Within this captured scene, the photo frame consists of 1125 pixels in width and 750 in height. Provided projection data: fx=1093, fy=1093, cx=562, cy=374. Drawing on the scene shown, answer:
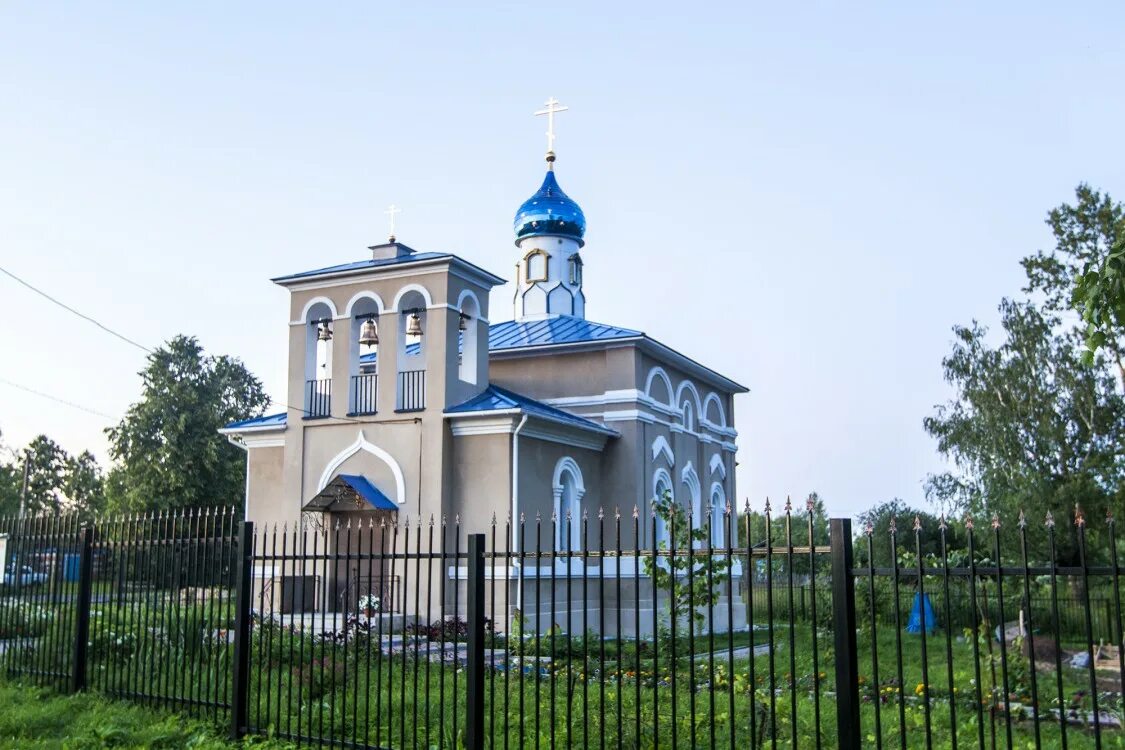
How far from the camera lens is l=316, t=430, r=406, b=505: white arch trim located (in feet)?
55.8

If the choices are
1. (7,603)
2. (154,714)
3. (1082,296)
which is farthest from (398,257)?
(1082,296)

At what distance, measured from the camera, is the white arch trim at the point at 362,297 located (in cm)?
1744

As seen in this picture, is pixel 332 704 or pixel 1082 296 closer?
pixel 1082 296

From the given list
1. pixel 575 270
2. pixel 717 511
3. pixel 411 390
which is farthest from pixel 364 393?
pixel 717 511

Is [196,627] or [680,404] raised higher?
[680,404]

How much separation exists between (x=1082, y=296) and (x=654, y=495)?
51.1ft

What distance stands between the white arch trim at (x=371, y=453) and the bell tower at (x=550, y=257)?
7.17 m

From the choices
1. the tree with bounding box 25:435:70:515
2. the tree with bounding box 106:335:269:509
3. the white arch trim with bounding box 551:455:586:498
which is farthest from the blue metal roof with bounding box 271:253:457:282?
the tree with bounding box 25:435:70:515

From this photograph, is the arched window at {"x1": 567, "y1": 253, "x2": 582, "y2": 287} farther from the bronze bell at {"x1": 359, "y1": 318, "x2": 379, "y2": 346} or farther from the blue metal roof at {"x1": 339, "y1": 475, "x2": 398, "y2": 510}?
the blue metal roof at {"x1": 339, "y1": 475, "x2": 398, "y2": 510}

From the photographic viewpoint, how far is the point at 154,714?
862 cm

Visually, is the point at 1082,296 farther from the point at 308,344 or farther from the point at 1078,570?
the point at 308,344

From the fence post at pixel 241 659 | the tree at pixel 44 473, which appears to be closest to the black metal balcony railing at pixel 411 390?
the fence post at pixel 241 659

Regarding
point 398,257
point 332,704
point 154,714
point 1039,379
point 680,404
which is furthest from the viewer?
point 1039,379

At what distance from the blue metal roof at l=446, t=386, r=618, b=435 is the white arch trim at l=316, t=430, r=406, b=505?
4.12 feet
